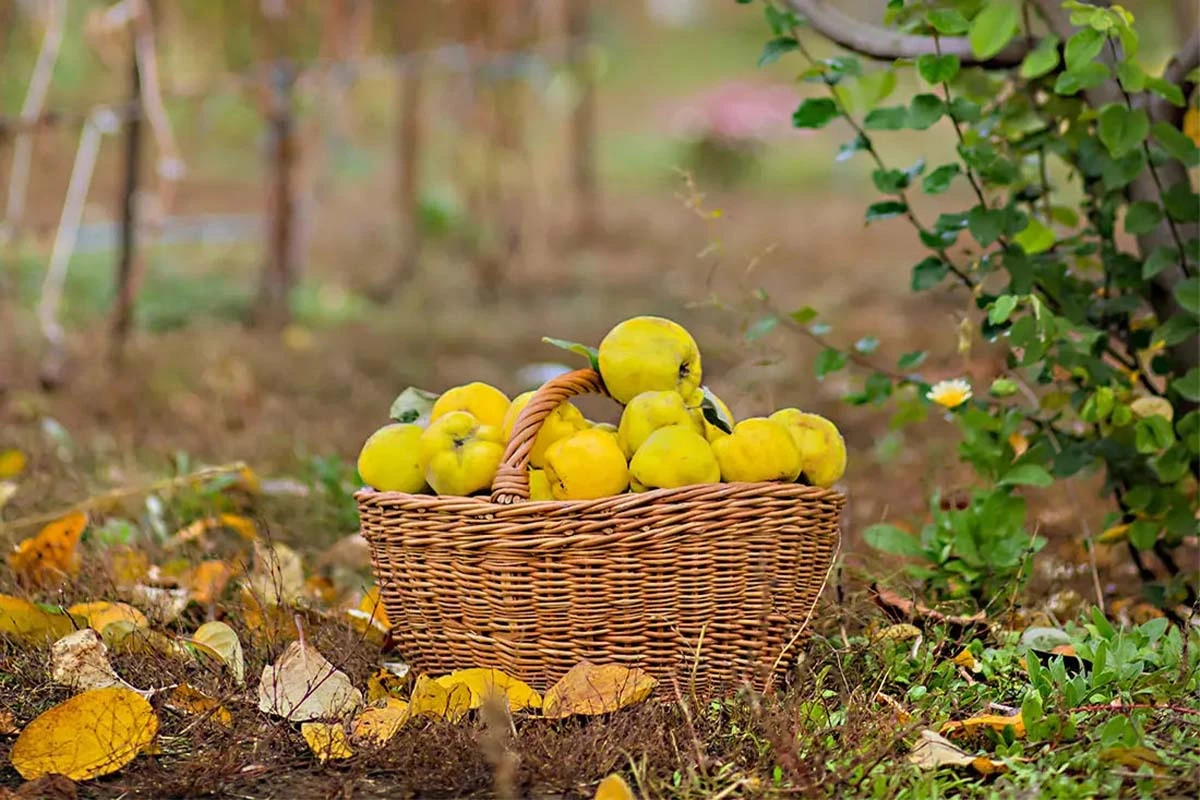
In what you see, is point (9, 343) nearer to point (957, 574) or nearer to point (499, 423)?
point (499, 423)

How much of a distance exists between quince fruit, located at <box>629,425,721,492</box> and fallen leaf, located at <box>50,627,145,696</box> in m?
0.72

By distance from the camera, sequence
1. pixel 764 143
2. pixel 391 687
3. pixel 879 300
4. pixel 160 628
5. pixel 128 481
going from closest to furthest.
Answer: pixel 391 687, pixel 160 628, pixel 128 481, pixel 879 300, pixel 764 143

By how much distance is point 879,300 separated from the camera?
21.1 feet

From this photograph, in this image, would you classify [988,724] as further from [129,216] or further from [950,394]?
[129,216]

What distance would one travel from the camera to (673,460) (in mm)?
1748

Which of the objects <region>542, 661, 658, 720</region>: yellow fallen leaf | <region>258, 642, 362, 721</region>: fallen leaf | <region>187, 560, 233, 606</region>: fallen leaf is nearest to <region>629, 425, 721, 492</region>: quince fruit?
<region>542, 661, 658, 720</region>: yellow fallen leaf

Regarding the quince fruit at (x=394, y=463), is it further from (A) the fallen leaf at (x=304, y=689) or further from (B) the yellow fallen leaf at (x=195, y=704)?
(B) the yellow fallen leaf at (x=195, y=704)

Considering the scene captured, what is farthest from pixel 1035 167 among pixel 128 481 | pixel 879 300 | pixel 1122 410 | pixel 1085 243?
pixel 879 300

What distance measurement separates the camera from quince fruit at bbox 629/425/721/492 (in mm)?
1749

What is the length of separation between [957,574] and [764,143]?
35.3 ft

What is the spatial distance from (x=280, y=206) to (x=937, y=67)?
158 inches

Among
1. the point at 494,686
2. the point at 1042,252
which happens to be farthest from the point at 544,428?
the point at 1042,252

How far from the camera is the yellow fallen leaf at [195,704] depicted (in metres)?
1.72

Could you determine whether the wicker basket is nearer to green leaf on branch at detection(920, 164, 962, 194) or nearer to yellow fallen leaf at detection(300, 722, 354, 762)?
yellow fallen leaf at detection(300, 722, 354, 762)
